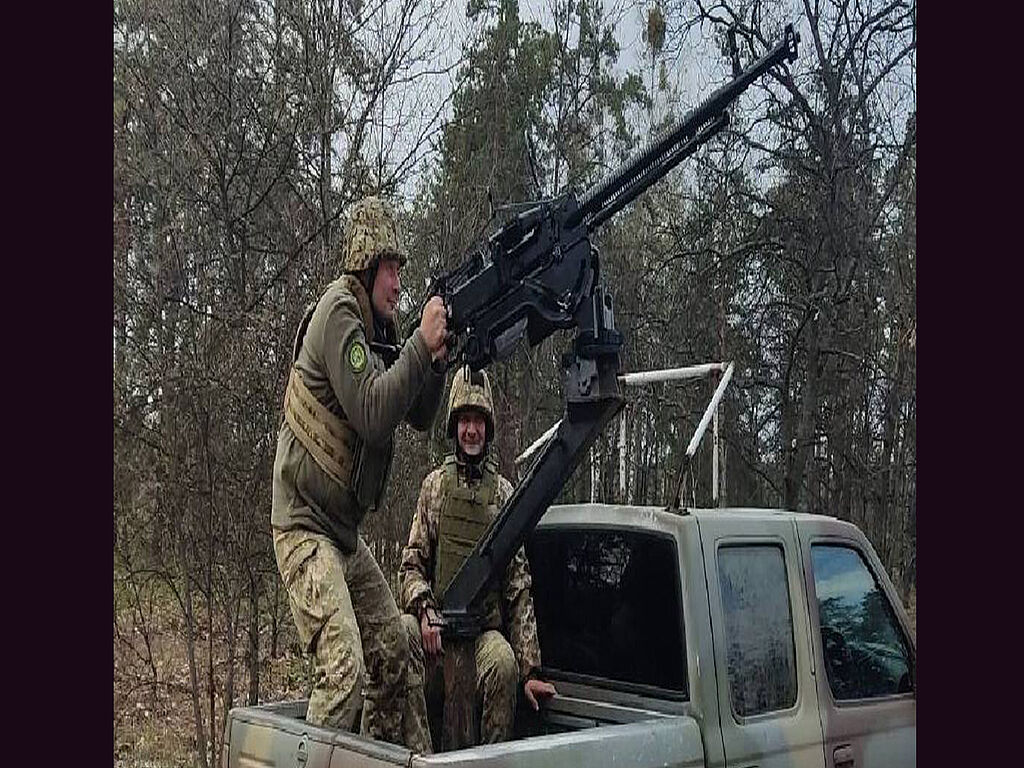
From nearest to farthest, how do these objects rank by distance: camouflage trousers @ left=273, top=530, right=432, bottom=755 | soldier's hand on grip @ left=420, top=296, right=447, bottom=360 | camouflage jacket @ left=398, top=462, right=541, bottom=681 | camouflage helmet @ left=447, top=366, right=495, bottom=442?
camouflage trousers @ left=273, top=530, right=432, bottom=755
soldier's hand on grip @ left=420, top=296, right=447, bottom=360
camouflage jacket @ left=398, top=462, right=541, bottom=681
camouflage helmet @ left=447, top=366, right=495, bottom=442

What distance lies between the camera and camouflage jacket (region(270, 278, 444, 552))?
10.6 feet

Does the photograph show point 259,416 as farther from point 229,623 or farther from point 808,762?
point 808,762

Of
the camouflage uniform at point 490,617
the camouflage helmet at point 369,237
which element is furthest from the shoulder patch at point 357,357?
the camouflage uniform at point 490,617

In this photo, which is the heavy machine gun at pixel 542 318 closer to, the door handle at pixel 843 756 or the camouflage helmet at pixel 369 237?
the camouflage helmet at pixel 369 237

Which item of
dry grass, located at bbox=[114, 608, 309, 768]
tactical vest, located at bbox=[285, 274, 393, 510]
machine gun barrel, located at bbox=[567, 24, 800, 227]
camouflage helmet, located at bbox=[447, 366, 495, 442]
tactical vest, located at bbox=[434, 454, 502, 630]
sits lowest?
dry grass, located at bbox=[114, 608, 309, 768]

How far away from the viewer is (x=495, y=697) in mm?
3770

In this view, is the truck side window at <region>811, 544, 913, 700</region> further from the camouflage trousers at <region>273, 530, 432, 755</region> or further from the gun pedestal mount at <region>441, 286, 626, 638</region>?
the camouflage trousers at <region>273, 530, 432, 755</region>

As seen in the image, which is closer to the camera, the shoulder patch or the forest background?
the shoulder patch

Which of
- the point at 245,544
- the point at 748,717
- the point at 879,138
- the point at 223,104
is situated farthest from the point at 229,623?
the point at 879,138

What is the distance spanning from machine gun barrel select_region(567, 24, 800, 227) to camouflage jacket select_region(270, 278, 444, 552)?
82cm

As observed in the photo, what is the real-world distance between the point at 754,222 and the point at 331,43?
3288 millimetres

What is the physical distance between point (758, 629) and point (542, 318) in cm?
114

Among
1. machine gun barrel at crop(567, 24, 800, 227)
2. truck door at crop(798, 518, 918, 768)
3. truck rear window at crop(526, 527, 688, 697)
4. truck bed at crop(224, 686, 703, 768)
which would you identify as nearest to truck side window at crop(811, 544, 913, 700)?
truck door at crop(798, 518, 918, 768)

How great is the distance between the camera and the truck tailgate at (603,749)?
2785 millimetres
